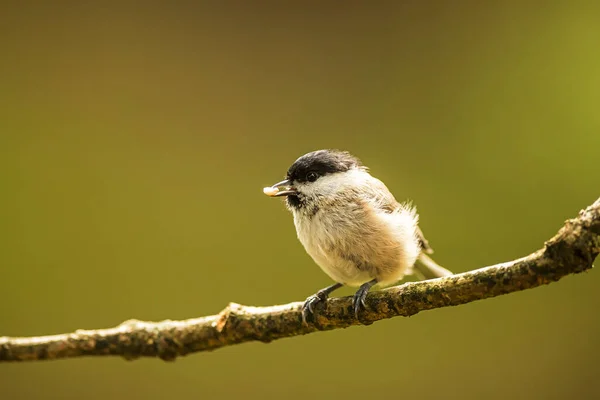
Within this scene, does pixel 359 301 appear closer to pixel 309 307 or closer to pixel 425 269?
pixel 309 307

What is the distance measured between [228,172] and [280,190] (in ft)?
4.76

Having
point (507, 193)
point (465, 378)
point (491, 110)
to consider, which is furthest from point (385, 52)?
point (465, 378)

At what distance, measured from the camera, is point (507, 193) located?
2910 millimetres

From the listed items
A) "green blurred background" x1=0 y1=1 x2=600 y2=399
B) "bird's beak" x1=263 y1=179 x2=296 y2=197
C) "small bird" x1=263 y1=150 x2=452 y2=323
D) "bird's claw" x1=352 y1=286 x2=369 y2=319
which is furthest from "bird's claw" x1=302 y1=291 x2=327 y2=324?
"green blurred background" x1=0 y1=1 x2=600 y2=399

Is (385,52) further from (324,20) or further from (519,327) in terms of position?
(519,327)

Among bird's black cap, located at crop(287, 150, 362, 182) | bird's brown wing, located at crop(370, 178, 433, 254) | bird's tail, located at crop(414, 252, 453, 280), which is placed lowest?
bird's tail, located at crop(414, 252, 453, 280)

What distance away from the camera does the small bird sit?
68.9 inches

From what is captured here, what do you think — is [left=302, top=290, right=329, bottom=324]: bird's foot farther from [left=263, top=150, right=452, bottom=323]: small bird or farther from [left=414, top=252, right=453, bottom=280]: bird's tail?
[left=414, top=252, right=453, bottom=280]: bird's tail

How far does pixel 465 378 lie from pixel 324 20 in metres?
2.18

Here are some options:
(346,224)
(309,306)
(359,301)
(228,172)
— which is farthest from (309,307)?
(228,172)

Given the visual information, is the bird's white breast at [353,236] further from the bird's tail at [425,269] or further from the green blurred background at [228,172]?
the green blurred background at [228,172]

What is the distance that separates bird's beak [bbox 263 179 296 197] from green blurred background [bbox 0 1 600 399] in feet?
4.01

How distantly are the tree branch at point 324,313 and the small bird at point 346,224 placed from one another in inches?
2.8

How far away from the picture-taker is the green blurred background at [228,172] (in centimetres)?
302
